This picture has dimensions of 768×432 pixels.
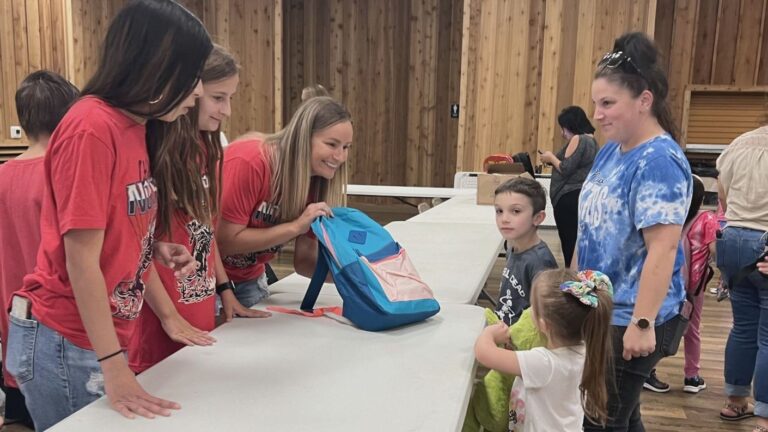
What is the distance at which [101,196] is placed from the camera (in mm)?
1133

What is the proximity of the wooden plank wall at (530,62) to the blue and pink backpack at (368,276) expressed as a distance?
5889 millimetres

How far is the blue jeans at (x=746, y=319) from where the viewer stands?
2.74 m

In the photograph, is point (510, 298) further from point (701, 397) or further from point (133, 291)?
point (701, 397)

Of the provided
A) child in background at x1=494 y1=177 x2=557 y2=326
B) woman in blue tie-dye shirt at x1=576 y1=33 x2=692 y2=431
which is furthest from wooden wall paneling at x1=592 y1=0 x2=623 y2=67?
woman in blue tie-dye shirt at x1=576 y1=33 x2=692 y2=431

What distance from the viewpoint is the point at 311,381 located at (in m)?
1.38

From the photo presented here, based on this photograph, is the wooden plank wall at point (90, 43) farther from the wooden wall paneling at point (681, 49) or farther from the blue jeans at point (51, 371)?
the blue jeans at point (51, 371)

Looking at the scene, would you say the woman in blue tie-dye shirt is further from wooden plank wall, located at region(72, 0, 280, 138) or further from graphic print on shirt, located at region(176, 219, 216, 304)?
wooden plank wall, located at region(72, 0, 280, 138)

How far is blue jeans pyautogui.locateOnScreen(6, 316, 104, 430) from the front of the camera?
1.27 m

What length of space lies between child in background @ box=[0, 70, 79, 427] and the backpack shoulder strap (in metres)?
1.05

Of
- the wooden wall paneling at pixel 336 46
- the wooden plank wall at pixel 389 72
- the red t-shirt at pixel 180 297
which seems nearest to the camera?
the red t-shirt at pixel 180 297

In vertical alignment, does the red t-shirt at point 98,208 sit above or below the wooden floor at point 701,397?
above

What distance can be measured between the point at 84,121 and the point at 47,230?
0.24 metres

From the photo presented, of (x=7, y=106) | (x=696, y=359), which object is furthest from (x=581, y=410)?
(x=7, y=106)

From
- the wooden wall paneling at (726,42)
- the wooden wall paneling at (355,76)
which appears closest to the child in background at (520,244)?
the wooden wall paneling at (355,76)
